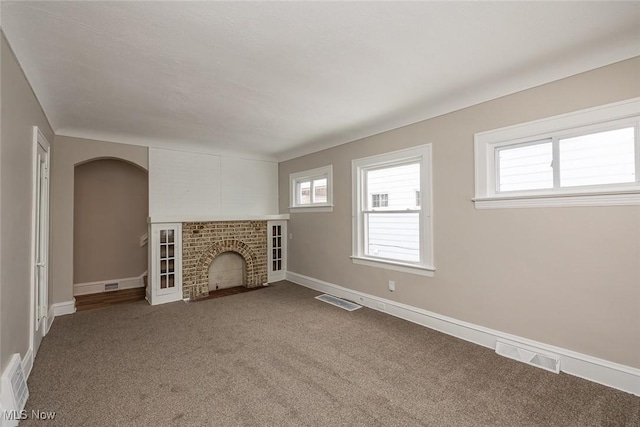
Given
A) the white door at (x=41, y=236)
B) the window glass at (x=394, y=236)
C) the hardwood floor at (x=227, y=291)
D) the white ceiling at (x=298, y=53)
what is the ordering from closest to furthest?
the white ceiling at (x=298, y=53), the white door at (x=41, y=236), the window glass at (x=394, y=236), the hardwood floor at (x=227, y=291)

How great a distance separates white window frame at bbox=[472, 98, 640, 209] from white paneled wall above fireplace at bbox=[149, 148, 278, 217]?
13.2ft

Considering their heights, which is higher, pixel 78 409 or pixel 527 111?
pixel 527 111

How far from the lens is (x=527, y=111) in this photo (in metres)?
2.68

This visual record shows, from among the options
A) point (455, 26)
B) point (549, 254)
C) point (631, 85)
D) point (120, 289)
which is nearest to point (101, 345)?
point (120, 289)

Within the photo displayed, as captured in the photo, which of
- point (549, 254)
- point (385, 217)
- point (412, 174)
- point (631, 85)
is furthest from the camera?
point (385, 217)

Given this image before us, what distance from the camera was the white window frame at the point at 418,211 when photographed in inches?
136

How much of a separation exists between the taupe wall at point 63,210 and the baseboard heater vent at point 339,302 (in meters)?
3.67

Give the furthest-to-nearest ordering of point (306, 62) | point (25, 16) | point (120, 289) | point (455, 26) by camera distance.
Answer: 1. point (120, 289)
2. point (306, 62)
3. point (455, 26)
4. point (25, 16)

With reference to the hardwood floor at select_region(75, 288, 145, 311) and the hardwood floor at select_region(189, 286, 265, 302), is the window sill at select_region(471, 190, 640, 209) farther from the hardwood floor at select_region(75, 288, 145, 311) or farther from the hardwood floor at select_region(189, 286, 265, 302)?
the hardwood floor at select_region(75, 288, 145, 311)

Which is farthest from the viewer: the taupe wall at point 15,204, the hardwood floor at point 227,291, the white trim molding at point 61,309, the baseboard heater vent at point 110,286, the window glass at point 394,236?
the baseboard heater vent at point 110,286

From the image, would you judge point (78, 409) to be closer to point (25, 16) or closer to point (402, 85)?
point (25, 16)

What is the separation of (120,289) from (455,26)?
21.5 feet

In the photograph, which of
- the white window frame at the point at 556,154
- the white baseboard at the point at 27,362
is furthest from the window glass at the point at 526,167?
the white baseboard at the point at 27,362

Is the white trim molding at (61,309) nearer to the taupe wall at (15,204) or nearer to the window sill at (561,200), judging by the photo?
the taupe wall at (15,204)
